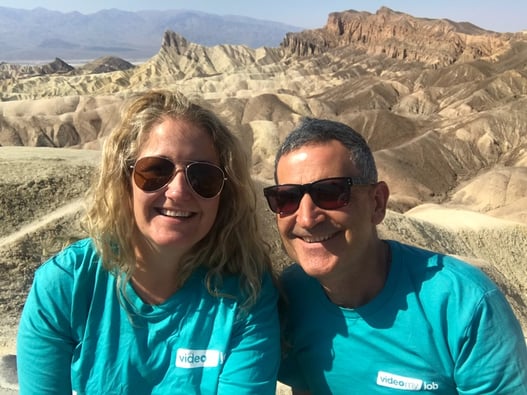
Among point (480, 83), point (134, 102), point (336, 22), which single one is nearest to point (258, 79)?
point (480, 83)

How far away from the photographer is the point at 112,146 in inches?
115

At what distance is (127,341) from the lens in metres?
2.81

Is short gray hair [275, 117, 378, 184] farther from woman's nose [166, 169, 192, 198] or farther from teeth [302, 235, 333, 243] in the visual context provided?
woman's nose [166, 169, 192, 198]

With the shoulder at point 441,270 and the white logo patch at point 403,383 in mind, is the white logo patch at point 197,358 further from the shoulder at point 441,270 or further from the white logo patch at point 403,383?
the shoulder at point 441,270

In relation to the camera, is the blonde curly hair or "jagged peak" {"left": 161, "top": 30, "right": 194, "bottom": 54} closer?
the blonde curly hair

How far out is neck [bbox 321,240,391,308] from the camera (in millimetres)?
2922

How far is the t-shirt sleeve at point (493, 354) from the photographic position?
257 cm

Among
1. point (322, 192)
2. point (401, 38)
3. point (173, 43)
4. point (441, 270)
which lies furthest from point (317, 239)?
point (401, 38)

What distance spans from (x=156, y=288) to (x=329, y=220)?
1.00 metres

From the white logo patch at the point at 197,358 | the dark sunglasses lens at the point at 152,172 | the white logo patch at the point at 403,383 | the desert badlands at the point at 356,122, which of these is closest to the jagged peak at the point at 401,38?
the desert badlands at the point at 356,122

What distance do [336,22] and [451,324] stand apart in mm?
143673

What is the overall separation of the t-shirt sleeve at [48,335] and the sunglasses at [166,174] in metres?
0.61

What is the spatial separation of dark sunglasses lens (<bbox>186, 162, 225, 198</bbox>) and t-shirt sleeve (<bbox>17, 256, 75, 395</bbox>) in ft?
2.57

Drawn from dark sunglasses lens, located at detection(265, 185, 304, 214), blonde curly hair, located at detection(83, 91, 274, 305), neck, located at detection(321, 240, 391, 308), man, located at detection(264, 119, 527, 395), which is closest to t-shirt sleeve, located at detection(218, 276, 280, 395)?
blonde curly hair, located at detection(83, 91, 274, 305)
